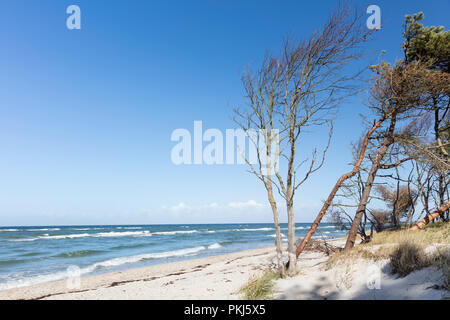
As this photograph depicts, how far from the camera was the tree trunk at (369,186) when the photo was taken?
8148 mm

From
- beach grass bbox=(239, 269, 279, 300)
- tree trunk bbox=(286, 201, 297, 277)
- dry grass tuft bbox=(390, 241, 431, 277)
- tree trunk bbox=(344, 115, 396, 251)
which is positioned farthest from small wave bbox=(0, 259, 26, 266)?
dry grass tuft bbox=(390, 241, 431, 277)

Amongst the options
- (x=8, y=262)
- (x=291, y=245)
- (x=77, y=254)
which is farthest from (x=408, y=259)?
(x=77, y=254)

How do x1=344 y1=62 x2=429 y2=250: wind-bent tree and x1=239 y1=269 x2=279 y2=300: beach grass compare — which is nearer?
x1=239 y1=269 x2=279 y2=300: beach grass

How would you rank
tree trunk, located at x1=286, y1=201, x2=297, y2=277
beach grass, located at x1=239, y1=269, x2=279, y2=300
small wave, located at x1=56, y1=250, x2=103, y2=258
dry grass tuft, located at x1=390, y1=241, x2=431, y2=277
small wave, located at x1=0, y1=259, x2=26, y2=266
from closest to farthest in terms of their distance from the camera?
dry grass tuft, located at x1=390, y1=241, x2=431, y2=277
beach grass, located at x1=239, y1=269, x2=279, y2=300
tree trunk, located at x1=286, y1=201, x2=297, y2=277
small wave, located at x1=0, y1=259, x2=26, y2=266
small wave, located at x1=56, y1=250, x2=103, y2=258

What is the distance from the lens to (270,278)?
658 cm

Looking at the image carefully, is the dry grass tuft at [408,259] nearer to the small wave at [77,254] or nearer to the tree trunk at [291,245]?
the tree trunk at [291,245]

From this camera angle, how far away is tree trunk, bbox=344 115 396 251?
8.15 meters

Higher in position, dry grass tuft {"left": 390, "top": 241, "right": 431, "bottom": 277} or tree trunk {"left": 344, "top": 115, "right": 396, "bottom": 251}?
tree trunk {"left": 344, "top": 115, "right": 396, "bottom": 251}

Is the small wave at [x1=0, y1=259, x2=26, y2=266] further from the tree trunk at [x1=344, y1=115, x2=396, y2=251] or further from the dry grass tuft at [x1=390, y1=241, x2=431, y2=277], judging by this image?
the dry grass tuft at [x1=390, y1=241, x2=431, y2=277]

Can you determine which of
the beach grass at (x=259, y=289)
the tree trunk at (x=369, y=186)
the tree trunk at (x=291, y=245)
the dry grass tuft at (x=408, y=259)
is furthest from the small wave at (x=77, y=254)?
the dry grass tuft at (x=408, y=259)

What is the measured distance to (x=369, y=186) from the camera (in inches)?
324

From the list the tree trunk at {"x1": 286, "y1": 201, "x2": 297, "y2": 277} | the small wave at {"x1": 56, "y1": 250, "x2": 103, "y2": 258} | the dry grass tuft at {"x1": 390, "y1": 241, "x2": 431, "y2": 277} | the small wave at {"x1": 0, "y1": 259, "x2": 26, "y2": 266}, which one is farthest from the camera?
the small wave at {"x1": 56, "y1": 250, "x2": 103, "y2": 258}

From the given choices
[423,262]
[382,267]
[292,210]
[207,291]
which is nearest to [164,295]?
[207,291]
